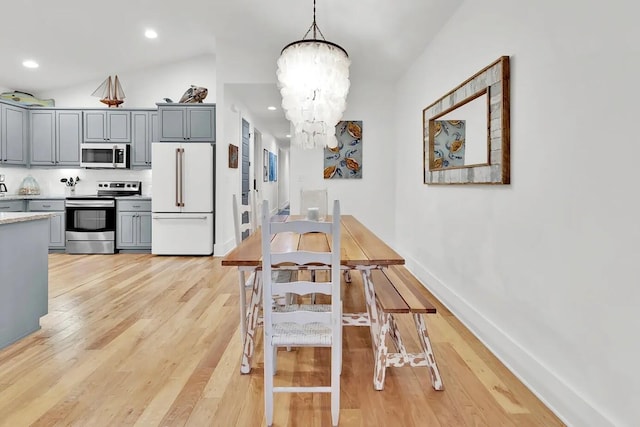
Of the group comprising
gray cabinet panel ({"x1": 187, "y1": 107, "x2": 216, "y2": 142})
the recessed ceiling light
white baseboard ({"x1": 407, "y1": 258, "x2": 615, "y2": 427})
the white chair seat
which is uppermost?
the recessed ceiling light

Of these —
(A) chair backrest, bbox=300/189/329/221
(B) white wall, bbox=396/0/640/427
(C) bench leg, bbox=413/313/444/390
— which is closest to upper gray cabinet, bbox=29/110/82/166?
(A) chair backrest, bbox=300/189/329/221

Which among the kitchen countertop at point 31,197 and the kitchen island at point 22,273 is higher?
the kitchen countertop at point 31,197

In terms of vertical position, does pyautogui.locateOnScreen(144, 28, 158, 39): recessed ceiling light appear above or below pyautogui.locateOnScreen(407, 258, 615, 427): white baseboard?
above

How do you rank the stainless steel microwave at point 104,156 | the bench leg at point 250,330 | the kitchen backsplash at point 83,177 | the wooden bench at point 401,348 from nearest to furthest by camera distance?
the wooden bench at point 401,348 → the bench leg at point 250,330 → the stainless steel microwave at point 104,156 → the kitchen backsplash at point 83,177

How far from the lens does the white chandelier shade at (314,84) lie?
3.18 m

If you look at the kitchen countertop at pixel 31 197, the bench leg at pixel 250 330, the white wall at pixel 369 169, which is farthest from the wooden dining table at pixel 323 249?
the kitchen countertop at pixel 31 197

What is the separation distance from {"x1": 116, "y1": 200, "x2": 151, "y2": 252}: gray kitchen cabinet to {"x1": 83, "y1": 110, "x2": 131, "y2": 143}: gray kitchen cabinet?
3.44 feet

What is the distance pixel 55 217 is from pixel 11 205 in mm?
551

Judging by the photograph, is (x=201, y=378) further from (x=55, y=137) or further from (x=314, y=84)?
(x=55, y=137)

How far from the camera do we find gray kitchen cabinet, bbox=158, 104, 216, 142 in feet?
19.2

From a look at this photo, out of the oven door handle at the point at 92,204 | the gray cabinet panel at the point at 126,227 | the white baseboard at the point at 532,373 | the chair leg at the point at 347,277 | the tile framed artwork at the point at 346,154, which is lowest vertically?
the white baseboard at the point at 532,373

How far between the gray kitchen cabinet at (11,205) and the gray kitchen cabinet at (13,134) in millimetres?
624

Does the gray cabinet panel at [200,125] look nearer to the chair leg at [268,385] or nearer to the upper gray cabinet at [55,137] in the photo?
the upper gray cabinet at [55,137]

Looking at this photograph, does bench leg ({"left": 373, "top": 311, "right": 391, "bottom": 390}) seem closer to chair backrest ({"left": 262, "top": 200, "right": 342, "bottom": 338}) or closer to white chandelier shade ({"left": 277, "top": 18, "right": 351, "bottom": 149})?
chair backrest ({"left": 262, "top": 200, "right": 342, "bottom": 338})
